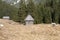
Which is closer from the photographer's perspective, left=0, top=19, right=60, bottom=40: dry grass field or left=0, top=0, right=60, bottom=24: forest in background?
left=0, top=19, right=60, bottom=40: dry grass field

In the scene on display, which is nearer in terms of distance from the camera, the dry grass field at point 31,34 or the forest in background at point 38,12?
the dry grass field at point 31,34

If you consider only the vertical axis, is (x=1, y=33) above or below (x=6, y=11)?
above

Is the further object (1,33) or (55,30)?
(55,30)

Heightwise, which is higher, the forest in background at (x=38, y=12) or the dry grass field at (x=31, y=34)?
the dry grass field at (x=31, y=34)

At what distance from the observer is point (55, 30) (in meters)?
9.20

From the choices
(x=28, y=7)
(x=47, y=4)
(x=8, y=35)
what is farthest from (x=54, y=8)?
(x=8, y=35)

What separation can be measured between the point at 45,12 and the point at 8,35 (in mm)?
13286

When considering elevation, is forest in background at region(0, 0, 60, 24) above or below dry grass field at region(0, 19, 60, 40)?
below

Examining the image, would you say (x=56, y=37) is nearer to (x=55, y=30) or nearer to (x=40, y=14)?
(x=55, y=30)

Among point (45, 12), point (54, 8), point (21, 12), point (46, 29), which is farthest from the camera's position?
point (54, 8)

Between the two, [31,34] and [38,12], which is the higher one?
[31,34]

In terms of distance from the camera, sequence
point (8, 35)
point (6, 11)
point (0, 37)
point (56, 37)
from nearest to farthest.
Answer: point (0, 37) < point (8, 35) < point (56, 37) < point (6, 11)

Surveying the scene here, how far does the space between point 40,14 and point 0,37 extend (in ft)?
43.9

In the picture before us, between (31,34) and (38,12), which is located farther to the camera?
(38,12)
